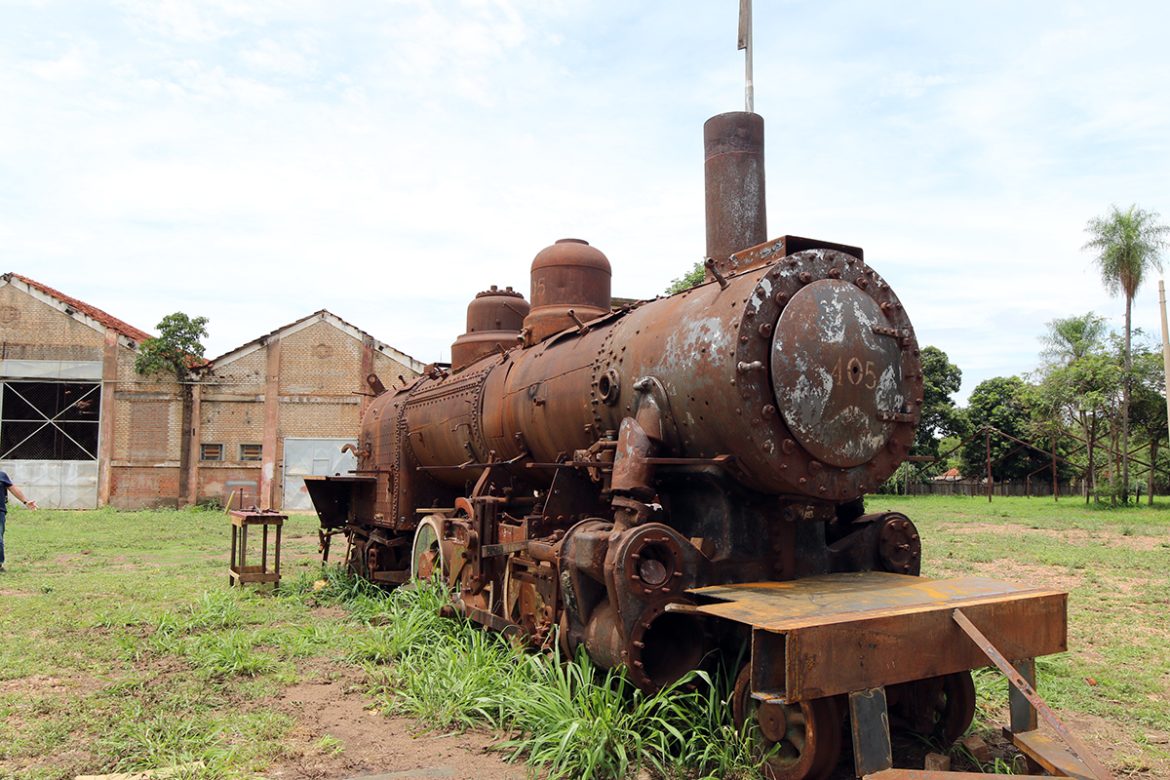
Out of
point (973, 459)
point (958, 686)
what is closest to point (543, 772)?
point (958, 686)

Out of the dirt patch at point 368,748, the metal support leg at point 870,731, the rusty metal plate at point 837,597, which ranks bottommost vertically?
the dirt patch at point 368,748

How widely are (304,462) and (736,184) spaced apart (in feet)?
70.4

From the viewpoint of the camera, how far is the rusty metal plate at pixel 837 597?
3.68 meters

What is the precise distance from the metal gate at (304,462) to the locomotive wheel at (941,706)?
21.9 metres

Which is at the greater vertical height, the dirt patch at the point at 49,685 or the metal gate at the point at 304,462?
the metal gate at the point at 304,462

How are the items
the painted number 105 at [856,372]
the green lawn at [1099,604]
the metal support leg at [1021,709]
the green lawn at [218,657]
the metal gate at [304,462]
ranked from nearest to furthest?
the metal support leg at [1021,709] → the painted number 105 at [856,372] → the green lawn at [218,657] → the green lawn at [1099,604] → the metal gate at [304,462]

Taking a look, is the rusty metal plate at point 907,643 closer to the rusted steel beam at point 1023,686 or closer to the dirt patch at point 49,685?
the rusted steel beam at point 1023,686

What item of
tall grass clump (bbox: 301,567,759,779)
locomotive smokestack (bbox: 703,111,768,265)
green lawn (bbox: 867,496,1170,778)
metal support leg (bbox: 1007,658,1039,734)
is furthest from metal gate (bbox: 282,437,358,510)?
metal support leg (bbox: 1007,658,1039,734)

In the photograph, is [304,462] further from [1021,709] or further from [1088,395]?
[1088,395]

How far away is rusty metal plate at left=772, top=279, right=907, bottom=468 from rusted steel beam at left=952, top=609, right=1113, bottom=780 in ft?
3.49

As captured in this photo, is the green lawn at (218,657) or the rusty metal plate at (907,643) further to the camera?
the green lawn at (218,657)

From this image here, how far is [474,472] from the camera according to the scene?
814cm

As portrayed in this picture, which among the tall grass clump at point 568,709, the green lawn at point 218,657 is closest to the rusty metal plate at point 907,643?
the tall grass clump at point 568,709

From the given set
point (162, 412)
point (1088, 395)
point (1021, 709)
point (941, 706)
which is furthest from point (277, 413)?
point (1088, 395)
